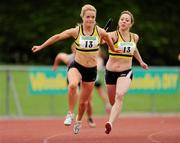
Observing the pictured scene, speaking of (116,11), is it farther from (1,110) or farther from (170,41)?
(1,110)

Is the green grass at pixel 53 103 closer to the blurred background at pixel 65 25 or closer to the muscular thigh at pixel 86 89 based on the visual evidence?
the muscular thigh at pixel 86 89

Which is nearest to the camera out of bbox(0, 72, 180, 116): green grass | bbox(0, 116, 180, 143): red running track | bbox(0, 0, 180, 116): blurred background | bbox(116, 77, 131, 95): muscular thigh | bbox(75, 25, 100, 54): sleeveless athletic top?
bbox(75, 25, 100, 54): sleeveless athletic top

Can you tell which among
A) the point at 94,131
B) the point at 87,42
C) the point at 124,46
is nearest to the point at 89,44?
the point at 87,42

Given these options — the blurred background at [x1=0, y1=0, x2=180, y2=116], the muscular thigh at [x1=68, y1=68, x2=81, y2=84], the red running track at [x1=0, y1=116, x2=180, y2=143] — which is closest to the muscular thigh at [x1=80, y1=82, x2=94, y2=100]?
the muscular thigh at [x1=68, y1=68, x2=81, y2=84]

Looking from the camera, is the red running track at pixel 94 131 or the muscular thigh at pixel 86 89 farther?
the red running track at pixel 94 131

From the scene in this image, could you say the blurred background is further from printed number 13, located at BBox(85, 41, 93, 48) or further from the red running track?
printed number 13, located at BBox(85, 41, 93, 48)

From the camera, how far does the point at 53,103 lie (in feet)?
74.1

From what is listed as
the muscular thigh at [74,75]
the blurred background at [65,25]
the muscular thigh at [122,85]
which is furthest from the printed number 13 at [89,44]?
the blurred background at [65,25]

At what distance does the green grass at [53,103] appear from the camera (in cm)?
2208

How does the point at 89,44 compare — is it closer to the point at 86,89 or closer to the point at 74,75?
the point at 74,75

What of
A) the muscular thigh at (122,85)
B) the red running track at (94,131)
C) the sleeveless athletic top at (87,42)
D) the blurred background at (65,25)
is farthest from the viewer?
the blurred background at (65,25)

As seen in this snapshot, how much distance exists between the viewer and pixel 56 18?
37.7 m

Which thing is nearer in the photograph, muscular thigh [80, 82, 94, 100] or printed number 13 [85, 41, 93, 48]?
printed number 13 [85, 41, 93, 48]

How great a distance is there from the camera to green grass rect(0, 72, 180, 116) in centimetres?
2208
